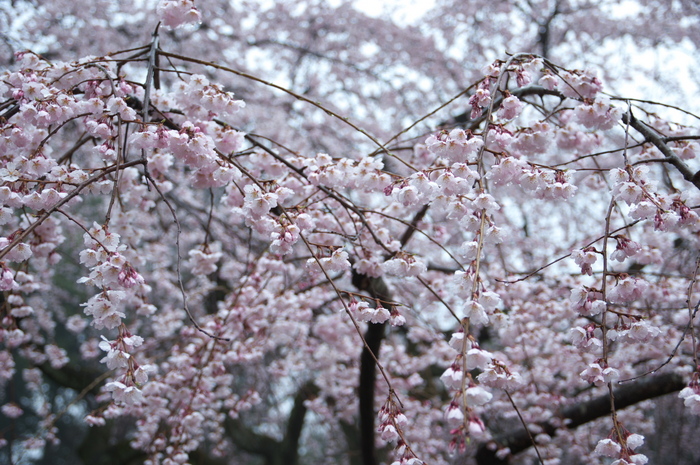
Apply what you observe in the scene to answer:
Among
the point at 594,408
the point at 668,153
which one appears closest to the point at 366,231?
the point at 668,153

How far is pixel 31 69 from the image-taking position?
1.71m

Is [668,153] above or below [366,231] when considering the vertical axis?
below

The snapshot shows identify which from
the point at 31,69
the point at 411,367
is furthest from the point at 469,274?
the point at 411,367

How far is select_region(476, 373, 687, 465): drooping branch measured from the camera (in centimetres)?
281

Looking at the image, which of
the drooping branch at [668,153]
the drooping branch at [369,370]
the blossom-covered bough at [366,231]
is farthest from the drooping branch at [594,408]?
the drooping branch at [668,153]

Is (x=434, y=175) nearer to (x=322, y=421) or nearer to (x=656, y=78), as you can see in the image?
(x=322, y=421)

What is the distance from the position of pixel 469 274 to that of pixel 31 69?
1.66m

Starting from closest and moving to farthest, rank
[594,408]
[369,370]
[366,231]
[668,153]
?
1. [668,153]
2. [366,231]
3. [369,370]
4. [594,408]

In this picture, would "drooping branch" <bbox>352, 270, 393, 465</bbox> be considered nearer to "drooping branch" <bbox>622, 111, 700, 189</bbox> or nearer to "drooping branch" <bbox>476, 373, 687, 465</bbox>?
"drooping branch" <bbox>476, 373, 687, 465</bbox>

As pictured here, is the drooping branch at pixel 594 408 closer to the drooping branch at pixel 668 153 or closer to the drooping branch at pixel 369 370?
the drooping branch at pixel 369 370

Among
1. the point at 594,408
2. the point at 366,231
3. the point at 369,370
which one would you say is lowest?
the point at 594,408

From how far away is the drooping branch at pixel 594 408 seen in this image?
2.81 meters

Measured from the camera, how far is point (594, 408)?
308 cm

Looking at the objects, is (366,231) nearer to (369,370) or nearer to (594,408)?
A: (369,370)
